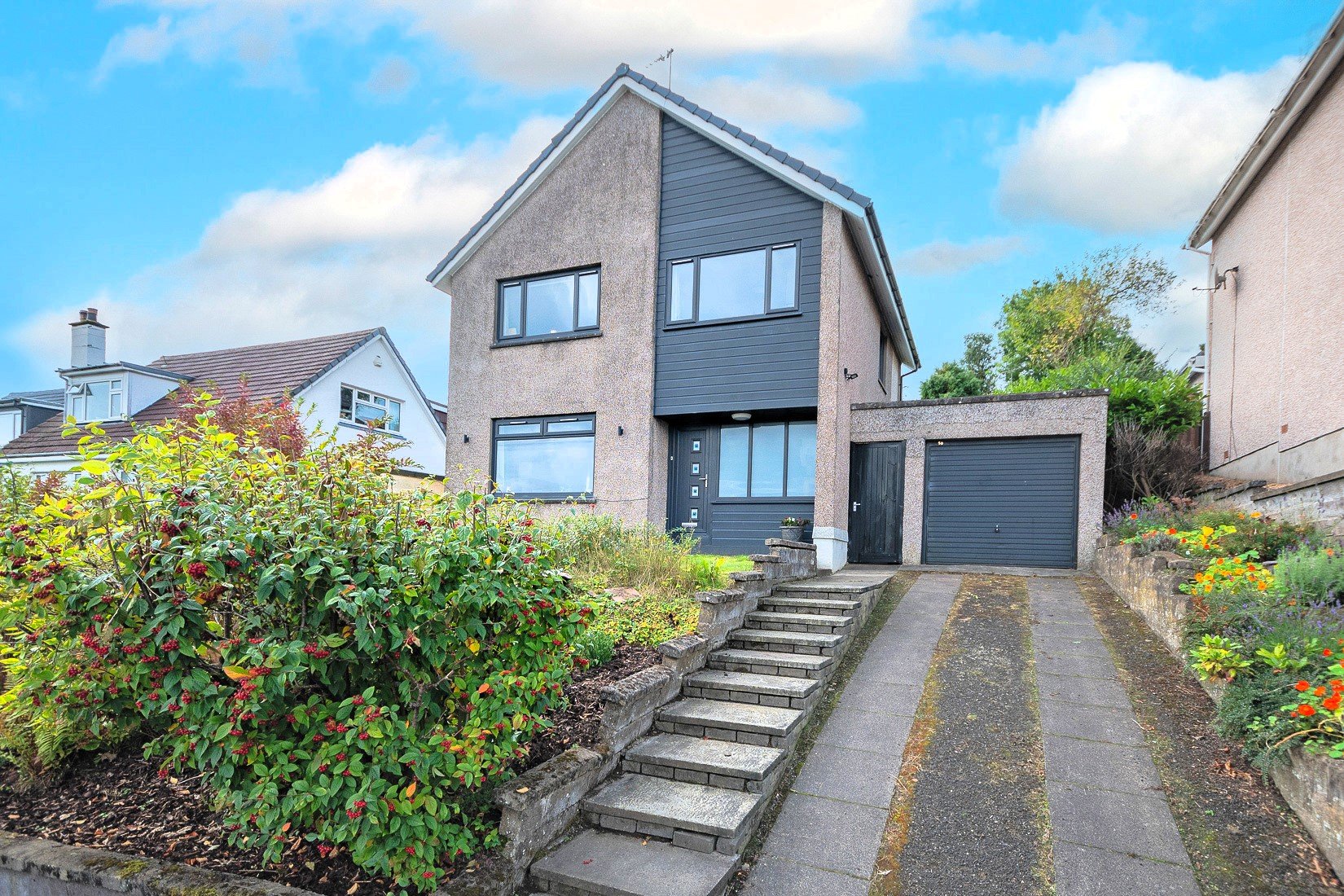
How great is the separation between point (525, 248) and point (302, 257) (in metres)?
10.3

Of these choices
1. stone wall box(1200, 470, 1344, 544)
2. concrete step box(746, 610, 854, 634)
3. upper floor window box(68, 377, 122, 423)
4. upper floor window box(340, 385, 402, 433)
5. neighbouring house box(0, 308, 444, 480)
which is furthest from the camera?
upper floor window box(340, 385, 402, 433)

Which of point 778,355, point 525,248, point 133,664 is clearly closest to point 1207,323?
point 778,355

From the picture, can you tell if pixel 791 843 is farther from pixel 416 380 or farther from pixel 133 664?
pixel 416 380

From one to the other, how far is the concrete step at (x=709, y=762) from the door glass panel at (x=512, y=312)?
8.72 m

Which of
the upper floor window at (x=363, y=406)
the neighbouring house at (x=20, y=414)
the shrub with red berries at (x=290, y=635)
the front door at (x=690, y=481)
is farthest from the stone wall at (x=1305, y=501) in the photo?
the neighbouring house at (x=20, y=414)

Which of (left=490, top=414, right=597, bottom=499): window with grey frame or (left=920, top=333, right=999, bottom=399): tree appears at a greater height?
(left=920, top=333, right=999, bottom=399): tree

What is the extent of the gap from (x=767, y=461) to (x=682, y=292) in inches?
117

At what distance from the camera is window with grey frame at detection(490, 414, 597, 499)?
11.2m

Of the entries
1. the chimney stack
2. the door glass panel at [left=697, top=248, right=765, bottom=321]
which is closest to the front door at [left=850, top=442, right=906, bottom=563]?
the door glass panel at [left=697, top=248, right=765, bottom=321]

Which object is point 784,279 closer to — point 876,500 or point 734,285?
point 734,285

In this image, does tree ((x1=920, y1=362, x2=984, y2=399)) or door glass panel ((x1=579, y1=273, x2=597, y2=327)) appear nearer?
door glass panel ((x1=579, y1=273, x2=597, y2=327))

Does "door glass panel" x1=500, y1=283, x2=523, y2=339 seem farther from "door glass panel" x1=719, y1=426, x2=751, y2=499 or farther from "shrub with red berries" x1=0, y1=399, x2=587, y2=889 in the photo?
"shrub with red berries" x1=0, y1=399, x2=587, y2=889

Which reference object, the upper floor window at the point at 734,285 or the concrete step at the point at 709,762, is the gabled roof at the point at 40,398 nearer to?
the upper floor window at the point at 734,285

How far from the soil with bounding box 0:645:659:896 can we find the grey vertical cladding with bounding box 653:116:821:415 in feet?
20.6
